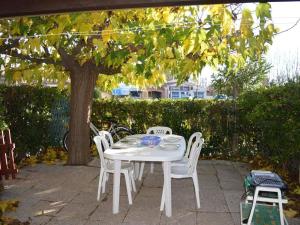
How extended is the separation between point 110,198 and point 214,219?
165 centimetres

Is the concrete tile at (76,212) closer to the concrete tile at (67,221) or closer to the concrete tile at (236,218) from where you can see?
the concrete tile at (67,221)

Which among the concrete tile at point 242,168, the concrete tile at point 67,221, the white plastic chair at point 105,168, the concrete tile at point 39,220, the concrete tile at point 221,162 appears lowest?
the concrete tile at point 221,162

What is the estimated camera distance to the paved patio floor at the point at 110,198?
4520 millimetres

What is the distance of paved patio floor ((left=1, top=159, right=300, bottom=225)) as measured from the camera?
14.8 feet

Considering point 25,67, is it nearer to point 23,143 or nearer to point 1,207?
point 23,143

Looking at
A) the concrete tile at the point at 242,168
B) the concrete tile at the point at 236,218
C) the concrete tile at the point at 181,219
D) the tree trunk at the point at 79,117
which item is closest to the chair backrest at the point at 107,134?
the tree trunk at the point at 79,117

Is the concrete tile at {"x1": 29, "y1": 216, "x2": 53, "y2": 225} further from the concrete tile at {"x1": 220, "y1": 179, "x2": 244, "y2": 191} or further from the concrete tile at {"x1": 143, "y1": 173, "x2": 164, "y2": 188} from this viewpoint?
the concrete tile at {"x1": 220, "y1": 179, "x2": 244, "y2": 191}

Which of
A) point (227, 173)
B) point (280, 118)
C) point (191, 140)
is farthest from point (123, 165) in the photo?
point (280, 118)

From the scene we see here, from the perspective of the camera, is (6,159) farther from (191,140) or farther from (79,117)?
(191,140)

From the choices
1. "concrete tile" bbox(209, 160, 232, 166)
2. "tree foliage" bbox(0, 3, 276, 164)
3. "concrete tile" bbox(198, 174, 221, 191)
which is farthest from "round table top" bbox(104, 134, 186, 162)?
"concrete tile" bbox(209, 160, 232, 166)

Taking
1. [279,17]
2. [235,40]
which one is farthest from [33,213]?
[279,17]

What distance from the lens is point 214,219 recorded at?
4496 mm

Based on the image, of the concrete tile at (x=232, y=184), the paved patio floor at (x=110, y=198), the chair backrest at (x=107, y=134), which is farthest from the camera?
the concrete tile at (x=232, y=184)

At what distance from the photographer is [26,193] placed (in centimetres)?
562
